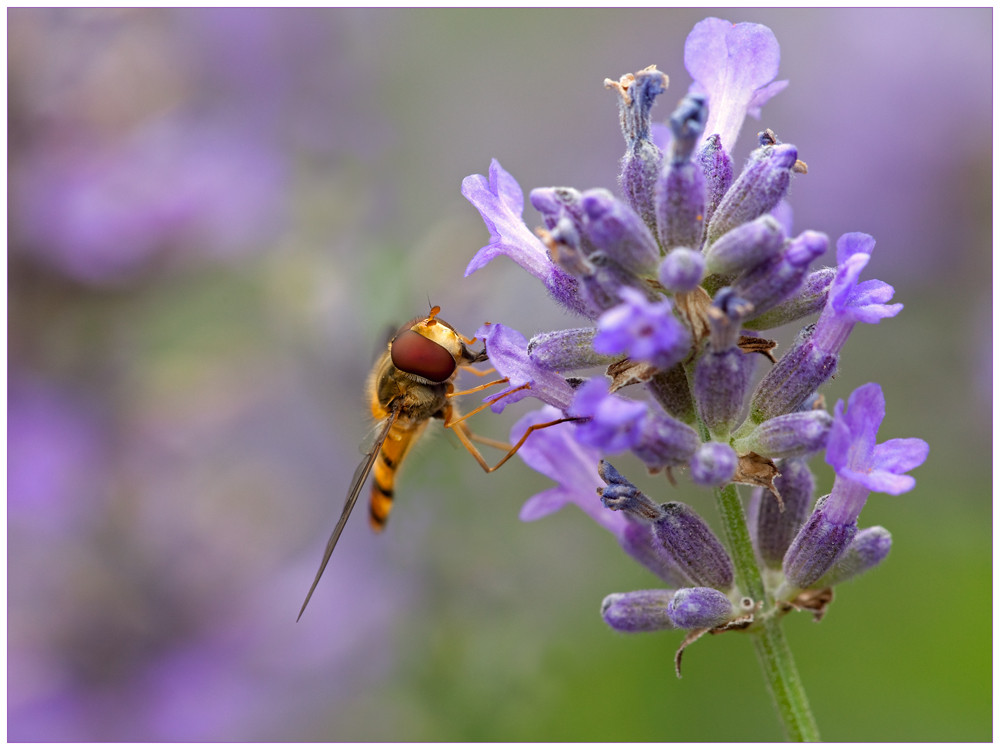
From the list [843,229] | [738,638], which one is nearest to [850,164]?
[843,229]

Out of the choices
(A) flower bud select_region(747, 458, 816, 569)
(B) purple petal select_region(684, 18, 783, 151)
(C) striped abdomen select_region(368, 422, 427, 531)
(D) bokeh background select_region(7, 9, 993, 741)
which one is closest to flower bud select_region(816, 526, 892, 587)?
(A) flower bud select_region(747, 458, 816, 569)

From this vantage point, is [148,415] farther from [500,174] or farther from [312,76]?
[500,174]

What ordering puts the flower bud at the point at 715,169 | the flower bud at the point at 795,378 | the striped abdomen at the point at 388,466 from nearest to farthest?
the flower bud at the point at 795,378, the flower bud at the point at 715,169, the striped abdomen at the point at 388,466

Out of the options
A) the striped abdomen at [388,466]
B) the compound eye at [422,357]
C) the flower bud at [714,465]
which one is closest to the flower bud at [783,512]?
the flower bud at [714,465]

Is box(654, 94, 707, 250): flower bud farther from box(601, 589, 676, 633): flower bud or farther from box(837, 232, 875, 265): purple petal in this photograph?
box(601, 589, 676, 633): flower bud

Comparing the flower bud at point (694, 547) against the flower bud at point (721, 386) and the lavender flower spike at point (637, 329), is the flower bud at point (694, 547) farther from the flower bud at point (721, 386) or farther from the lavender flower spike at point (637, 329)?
the lavender flower spike at point (637, 329)

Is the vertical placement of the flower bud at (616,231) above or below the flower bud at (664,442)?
above
